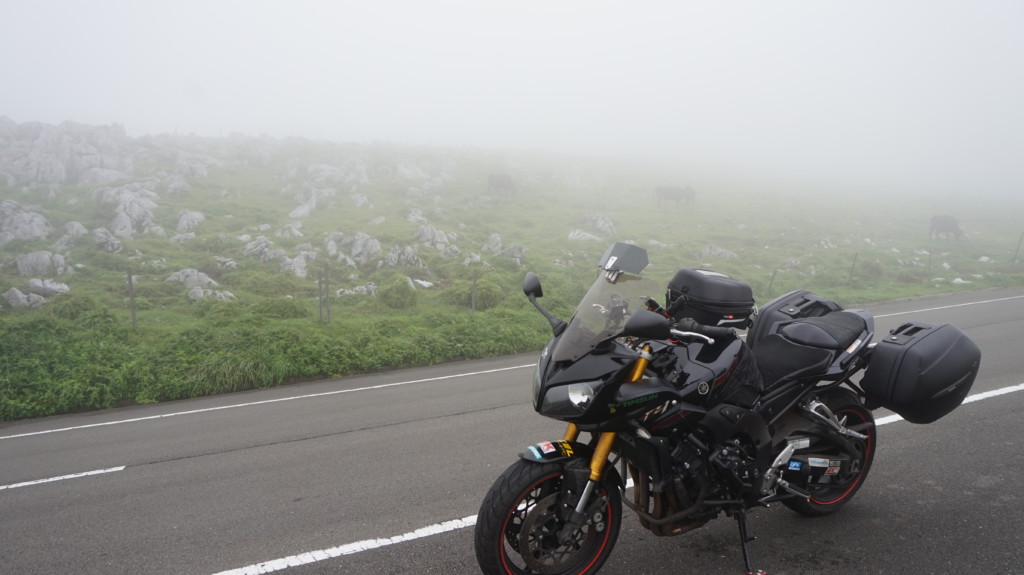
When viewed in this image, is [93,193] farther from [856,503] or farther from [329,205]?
[856,503]

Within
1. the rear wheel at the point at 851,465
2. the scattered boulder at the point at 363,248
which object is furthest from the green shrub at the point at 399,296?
the rear wheel at the point at 851,465

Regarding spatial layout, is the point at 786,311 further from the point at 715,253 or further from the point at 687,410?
the point at 715,253

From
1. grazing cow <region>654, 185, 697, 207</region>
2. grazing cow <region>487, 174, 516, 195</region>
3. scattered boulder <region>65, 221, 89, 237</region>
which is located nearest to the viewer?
scattered boulder <region>65, 221, 89, 237</region>

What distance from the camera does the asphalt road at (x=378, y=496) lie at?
11.8ft

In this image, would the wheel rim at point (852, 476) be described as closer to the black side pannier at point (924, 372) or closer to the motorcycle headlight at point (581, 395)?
the black side pannier at point (924, 372)

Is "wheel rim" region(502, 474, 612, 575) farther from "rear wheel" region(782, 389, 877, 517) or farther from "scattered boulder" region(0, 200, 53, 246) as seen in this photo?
"scattered boulder" region(0, 200, 53, 246)

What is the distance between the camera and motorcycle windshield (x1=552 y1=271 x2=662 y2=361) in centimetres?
301

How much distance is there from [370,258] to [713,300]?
1834 centimetres

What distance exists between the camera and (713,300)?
3508 millimetres

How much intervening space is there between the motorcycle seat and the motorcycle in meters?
0.01

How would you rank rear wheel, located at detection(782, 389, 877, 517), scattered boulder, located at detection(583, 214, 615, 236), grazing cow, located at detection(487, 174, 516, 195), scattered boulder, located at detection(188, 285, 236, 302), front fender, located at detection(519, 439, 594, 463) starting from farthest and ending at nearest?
grazing cow, located at detection(487, 174, 516, 195) → scattered boulder, located at detection(583, 214, 615, 236) → scattered boulder, located at detection(188, 285, 236, 302) → rear wheel, located at detection(782, 389, 877, 517) → front fender, located at detection(519, 439, 594, 463)

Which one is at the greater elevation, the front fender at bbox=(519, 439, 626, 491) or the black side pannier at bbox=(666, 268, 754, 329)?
the black side pannier at bbox=(666, 268, 754, 329)

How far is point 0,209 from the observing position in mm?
20562

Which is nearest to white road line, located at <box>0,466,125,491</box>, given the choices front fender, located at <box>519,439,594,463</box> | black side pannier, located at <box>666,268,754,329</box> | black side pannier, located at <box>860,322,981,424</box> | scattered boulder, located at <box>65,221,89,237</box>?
front fender, located at <box>519,439,594,463</box>
